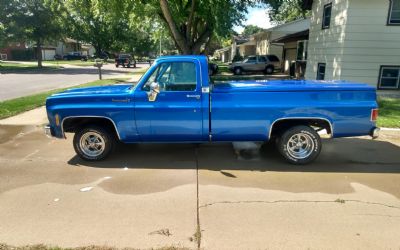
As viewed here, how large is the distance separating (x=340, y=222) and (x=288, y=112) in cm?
210

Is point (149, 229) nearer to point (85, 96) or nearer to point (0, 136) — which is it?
point (85, 96)

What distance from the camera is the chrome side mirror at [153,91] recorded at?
208 inches

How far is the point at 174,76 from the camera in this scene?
553 centimetres

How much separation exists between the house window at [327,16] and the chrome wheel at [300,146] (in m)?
10.8

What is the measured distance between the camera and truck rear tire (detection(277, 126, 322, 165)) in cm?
558

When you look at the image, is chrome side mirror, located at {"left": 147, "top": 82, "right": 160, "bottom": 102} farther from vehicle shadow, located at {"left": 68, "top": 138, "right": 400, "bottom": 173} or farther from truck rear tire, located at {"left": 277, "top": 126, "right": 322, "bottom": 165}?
truck rear tire, located at {"left": 277, "top": 126, "right": 322, "bottom": 165}

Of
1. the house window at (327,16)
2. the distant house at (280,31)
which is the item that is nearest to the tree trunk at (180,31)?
the house window at (327,16)

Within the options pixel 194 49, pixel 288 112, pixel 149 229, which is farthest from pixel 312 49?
pixel 149 229

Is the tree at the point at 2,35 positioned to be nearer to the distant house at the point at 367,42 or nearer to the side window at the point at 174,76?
the distant house at the point at 367,42

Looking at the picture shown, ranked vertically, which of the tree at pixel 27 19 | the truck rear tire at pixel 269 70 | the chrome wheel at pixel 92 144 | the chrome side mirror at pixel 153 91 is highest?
the tree at pixel 27 19

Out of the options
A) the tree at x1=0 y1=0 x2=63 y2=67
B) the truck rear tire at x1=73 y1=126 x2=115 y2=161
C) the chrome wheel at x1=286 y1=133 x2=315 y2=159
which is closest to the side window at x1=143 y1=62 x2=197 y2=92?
the truck rear tire at x1=73 y1=126 x2=115 y2=161

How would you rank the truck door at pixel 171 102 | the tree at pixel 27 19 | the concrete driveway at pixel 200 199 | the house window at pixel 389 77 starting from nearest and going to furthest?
the concrete driveway at pixel 200 199, the truck door at pixel 171 102, the house window at pixel 389 77, the tree at pixel 27 19

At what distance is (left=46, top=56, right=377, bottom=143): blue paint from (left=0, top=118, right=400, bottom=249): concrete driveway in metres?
0.62

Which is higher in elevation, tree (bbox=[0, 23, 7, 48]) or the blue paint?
tree (bbox=[0, 23, 7, 48])
